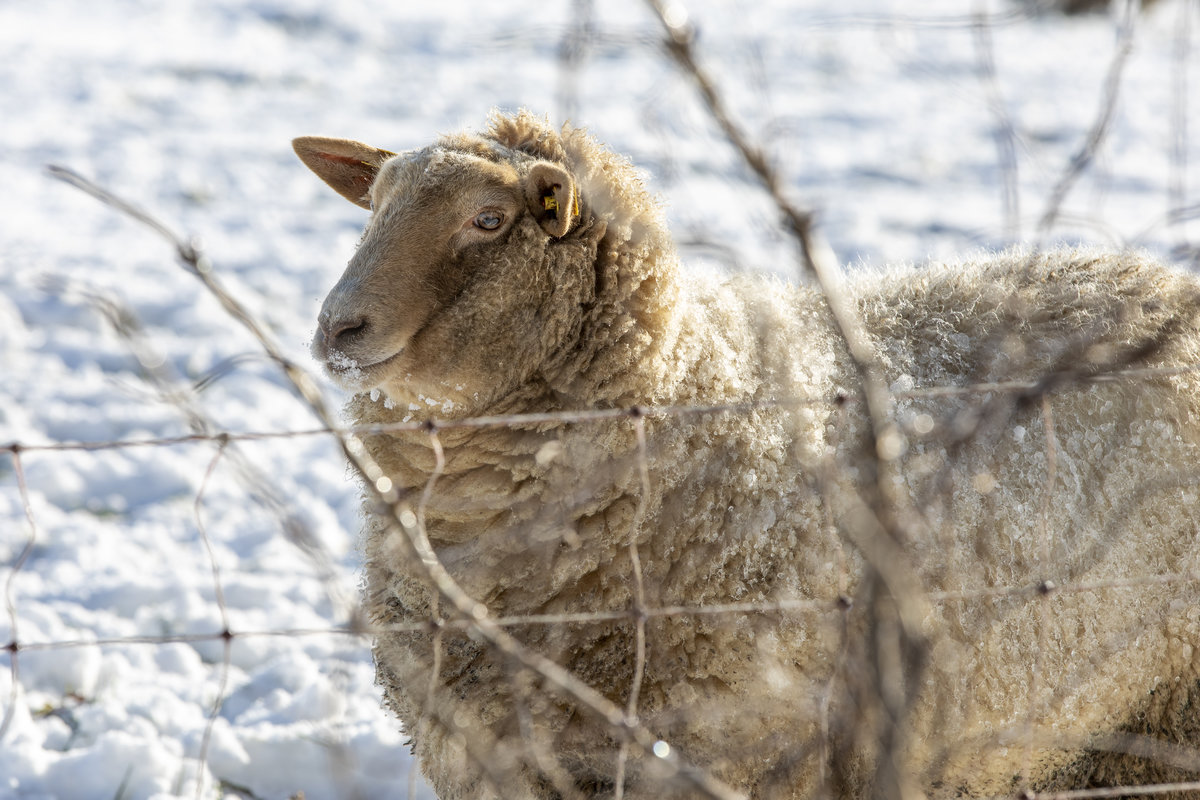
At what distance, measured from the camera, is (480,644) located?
233 cm

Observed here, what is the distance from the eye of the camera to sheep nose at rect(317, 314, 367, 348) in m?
2.32


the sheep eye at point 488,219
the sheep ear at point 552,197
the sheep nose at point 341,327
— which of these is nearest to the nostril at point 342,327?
the sheep nose at point 341,327

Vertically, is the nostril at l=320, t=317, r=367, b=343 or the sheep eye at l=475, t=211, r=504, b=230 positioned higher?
the sheep eye at l=475, t=211, r=504, b=230

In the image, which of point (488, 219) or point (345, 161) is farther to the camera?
point (345, 161)

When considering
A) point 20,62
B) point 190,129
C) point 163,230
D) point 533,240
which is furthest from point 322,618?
point 20,62

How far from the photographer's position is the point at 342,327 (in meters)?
2.33

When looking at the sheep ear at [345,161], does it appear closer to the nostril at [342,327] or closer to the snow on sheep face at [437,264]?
the snow on sheep face at [437,264]

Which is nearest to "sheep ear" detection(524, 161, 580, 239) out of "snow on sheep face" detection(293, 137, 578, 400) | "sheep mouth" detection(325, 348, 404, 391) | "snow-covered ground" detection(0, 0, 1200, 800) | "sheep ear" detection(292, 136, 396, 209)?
"snow on sheep face" detection(293, 137, 578, 400)

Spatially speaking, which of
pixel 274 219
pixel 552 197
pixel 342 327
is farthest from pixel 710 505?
pixel 274 219

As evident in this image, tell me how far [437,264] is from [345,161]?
869 millimetres

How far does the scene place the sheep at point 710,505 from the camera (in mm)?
2232

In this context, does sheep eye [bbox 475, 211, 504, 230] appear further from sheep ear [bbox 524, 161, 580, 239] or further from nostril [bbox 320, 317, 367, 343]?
nostril [bbox 320, 317, 367, 343]

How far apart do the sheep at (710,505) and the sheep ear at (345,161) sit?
35 cm

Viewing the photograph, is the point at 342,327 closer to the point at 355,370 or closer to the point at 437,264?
the point at 355,370
